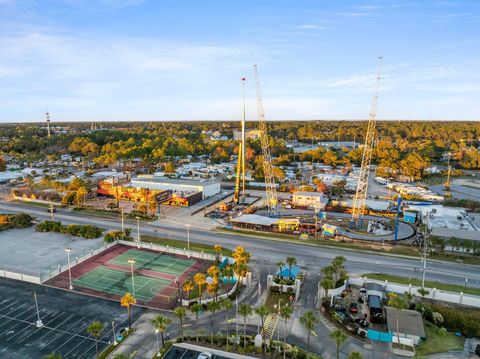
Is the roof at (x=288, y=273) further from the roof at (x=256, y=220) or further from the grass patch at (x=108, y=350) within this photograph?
the roof at (x=256, y=220)

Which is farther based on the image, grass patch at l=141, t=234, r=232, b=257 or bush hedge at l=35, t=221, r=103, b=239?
bush hedge at l=35, t=221, r=103, b=239

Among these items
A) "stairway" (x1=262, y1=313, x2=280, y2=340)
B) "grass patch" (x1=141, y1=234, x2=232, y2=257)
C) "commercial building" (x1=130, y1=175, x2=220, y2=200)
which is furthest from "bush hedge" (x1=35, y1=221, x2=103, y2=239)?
"stairway" (x1=262, y1=313, x2=280, y2=340)

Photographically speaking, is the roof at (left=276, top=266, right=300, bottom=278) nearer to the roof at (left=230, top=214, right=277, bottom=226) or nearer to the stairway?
the stairway

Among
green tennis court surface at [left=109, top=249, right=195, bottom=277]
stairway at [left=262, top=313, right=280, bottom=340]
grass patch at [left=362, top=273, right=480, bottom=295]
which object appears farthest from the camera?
green tennis court surface at [left=109, top=249, right=195, bottom=277]

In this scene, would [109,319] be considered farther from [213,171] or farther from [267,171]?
[213,171]

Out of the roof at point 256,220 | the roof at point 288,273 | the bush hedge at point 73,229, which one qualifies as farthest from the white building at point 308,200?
the bush hedge at point 73,229

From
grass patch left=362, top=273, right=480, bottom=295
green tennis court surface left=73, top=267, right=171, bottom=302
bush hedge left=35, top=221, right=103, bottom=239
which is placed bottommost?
green tennis court surface left=73, top=267, right=171, bottom=302

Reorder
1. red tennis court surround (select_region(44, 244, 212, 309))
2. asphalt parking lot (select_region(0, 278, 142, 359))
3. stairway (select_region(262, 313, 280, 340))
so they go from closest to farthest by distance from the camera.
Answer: asphalt parking lot (select_region(0, 278, 142, 359))
stairway (select_region(262, 313, 280, 340))
red tennis court surround (select_region(44, 244, 212, 309))

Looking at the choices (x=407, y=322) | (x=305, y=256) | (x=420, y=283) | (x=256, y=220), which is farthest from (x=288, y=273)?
(x=256, y=220)
